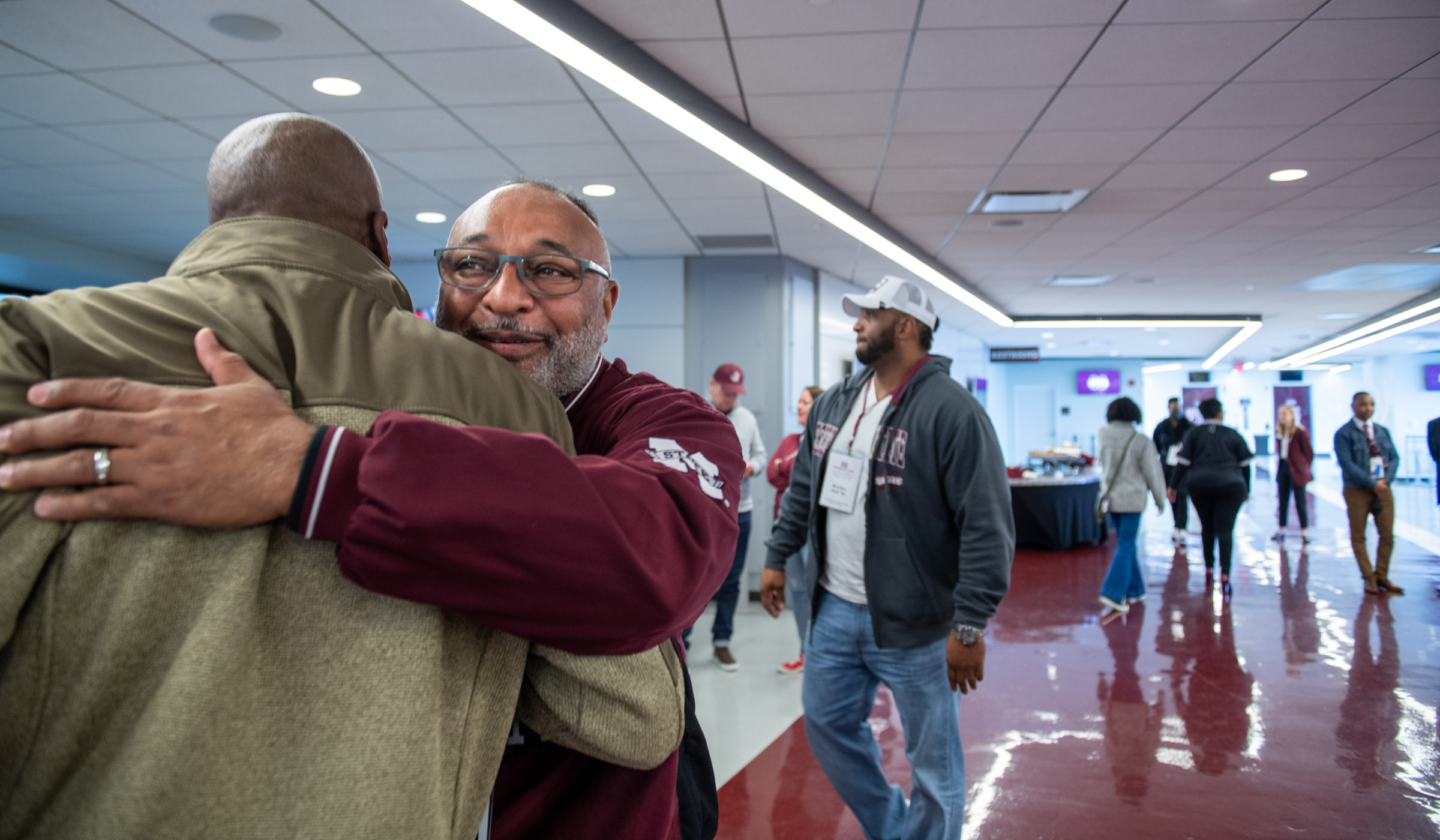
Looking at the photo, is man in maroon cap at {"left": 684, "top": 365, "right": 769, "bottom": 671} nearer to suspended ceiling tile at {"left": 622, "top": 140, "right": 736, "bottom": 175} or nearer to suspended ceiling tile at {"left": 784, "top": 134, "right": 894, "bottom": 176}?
suspended ceiling tile at {"left": 622, "top": 140, "right": 736, "bottom": 175}

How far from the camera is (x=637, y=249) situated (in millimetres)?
7109

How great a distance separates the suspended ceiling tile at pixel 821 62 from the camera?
3.27 metres

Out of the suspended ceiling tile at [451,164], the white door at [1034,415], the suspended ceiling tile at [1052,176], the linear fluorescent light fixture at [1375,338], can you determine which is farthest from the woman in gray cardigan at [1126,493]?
the white door at [1034,415]

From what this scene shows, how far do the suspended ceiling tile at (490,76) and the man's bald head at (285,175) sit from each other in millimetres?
2673

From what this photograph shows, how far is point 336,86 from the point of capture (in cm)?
357

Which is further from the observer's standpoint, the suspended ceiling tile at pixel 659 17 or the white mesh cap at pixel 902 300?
the suspended ceiling tile at pixel 659 17

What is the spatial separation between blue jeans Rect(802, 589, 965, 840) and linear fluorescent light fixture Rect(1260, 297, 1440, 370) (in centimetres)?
1197

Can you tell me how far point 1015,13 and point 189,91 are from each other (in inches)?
149

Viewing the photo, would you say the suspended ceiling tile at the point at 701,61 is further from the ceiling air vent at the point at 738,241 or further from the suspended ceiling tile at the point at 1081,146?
the ceiling air vent at the point at 738,241

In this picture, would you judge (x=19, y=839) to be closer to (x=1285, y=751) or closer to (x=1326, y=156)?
(x=1285, y=751)

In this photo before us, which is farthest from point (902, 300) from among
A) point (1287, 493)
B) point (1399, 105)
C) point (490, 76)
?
point (1287, 493)

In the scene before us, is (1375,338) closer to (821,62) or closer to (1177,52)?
(1177,52)

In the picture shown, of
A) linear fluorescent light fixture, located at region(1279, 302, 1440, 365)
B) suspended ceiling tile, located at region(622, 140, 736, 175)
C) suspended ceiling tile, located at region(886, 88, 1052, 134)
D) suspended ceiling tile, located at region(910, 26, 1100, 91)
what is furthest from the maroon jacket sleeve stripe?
linear fluorescent light fixture, located at region(1279, 302, 1440, 365)

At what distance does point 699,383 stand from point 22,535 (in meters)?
6.81
